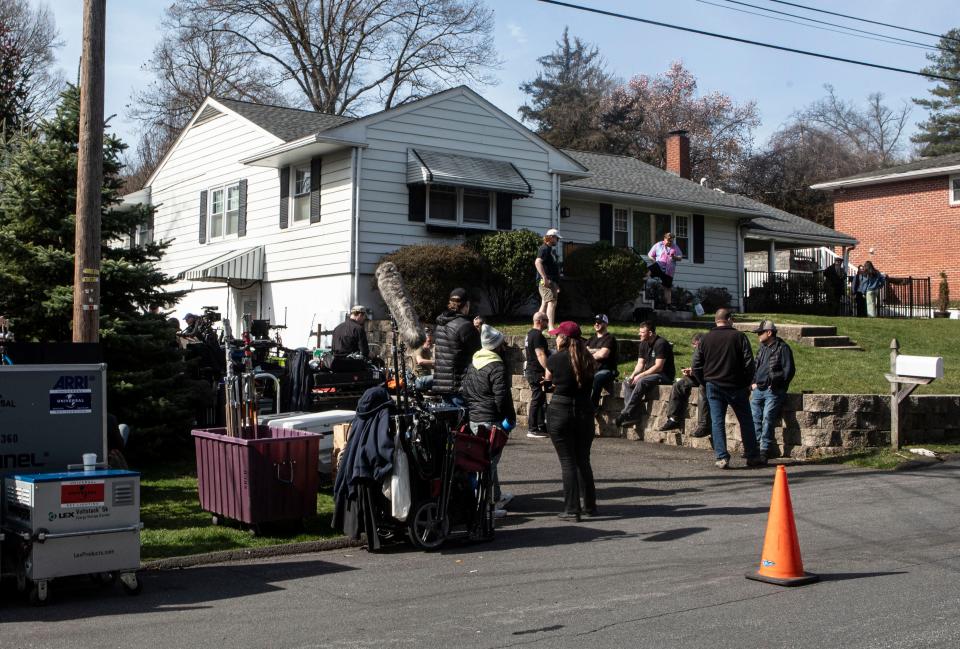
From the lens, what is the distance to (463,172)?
907 inches

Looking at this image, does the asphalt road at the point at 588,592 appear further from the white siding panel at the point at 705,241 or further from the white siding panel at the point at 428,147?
the white siding panel at the point at 705,241

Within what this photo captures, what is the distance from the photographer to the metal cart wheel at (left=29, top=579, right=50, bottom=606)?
696cm

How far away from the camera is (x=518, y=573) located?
7.89 m

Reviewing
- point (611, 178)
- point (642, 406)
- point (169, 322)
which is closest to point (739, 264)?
point (611, 178)

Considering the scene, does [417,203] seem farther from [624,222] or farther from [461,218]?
[624,222]

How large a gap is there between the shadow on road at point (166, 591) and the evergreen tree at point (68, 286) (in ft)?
18.0

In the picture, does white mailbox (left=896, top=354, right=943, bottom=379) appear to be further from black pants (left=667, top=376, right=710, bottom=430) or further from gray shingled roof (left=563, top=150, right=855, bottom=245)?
gray shingled roof (left=563, top=150, right=855, bottom=245)

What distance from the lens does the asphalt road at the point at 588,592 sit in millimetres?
6059

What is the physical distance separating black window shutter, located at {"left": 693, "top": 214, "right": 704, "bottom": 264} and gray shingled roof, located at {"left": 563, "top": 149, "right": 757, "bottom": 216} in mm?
589

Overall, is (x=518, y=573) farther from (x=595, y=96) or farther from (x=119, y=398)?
(x=595, y=96)

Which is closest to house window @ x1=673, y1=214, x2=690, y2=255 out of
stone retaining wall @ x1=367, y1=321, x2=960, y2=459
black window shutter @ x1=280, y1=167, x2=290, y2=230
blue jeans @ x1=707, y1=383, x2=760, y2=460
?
black window shutter @ x1=280, y1=167, x2=290, y2=230

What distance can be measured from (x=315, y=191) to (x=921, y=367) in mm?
14702

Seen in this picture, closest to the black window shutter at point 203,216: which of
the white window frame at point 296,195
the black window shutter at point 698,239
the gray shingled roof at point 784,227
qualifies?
the white window frame at point 296,195

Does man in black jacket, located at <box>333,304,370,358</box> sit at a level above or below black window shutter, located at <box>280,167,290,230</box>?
below
